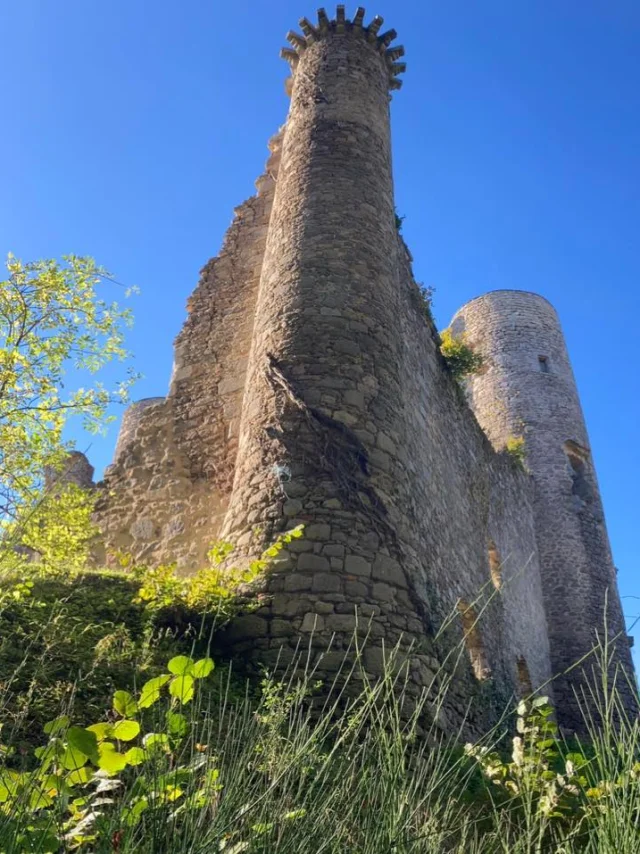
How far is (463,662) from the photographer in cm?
715

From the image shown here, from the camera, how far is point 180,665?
8.96ft

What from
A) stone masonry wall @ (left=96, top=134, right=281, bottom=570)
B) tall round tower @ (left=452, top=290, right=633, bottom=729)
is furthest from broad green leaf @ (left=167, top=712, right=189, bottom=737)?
tall round tower @ (left=452, top=290, right=633, bottom=729)

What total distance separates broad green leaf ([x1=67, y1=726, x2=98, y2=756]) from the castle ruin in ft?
6.12

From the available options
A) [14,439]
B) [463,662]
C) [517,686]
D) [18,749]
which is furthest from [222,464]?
[517,686]

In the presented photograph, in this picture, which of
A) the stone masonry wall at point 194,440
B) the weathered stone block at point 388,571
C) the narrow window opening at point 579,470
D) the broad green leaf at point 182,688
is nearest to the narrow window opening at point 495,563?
the narrow window opening at point 579,470

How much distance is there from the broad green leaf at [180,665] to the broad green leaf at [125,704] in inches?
6.2

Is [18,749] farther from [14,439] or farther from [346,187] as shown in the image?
[346,187]

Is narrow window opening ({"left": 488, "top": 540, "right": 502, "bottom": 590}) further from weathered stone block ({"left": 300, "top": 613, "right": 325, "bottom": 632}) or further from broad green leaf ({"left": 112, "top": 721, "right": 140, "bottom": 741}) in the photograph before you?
broad green leaf ({"left": 112, "top": 721, "right": 140, "bottom": 741})

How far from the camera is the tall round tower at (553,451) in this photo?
15.9 m

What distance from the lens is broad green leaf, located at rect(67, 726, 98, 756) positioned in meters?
2.50

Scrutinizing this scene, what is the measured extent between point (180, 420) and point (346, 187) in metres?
3.22

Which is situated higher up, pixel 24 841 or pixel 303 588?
pixel 303 588

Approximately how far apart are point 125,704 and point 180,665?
0.21 metres

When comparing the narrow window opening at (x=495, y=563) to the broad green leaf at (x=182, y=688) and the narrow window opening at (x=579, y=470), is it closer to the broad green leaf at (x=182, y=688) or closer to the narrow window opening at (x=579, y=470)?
the narrow window opening at (x=579, y=470)
